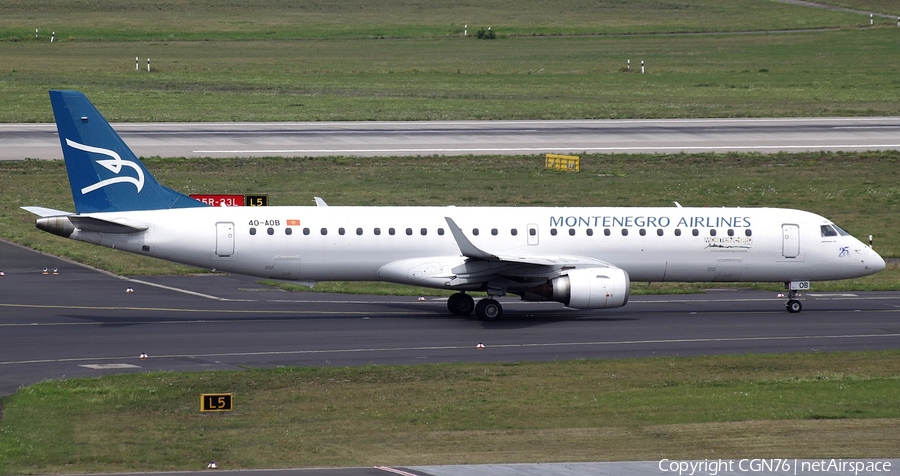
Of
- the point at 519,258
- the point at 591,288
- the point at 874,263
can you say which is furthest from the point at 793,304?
the point at 519,258

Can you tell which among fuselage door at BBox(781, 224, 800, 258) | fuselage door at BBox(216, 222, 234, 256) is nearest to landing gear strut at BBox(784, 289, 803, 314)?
fuselage door at BBox(781, 224, 800, 258)

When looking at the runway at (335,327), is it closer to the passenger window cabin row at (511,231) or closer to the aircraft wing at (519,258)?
the aircraft wing at (519,258)

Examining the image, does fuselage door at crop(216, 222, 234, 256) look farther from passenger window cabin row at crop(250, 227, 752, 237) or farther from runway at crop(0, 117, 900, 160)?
runway at crop(0, 117, 900, 160)

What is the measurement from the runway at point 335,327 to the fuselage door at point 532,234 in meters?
2.32

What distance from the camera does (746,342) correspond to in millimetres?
32031

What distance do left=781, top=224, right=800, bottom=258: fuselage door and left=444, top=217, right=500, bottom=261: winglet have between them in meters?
9.76

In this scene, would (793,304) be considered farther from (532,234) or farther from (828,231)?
(532,234)

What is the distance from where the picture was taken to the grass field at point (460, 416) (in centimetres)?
2014

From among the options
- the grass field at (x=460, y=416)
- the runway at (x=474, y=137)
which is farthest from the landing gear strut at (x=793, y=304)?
the runway at (x=474, y=137)

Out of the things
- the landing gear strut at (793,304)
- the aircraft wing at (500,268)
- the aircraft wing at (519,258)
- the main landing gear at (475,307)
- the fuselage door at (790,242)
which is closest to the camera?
the aircraft wing at (519,258)

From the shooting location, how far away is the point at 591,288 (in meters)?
→ 33.8

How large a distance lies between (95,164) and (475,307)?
1187 cm

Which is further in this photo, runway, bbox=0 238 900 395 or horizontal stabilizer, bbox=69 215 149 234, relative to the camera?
horizontal stabilizer, bbox=69 215 149 234

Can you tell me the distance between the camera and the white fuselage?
34.2m
